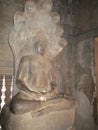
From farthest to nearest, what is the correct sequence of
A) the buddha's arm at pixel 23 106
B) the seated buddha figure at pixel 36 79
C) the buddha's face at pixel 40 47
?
the buddha's face at pixel 40 47 → the seated buddha figure at pixel 36 79 → the buddha's arm at pixel 23 106

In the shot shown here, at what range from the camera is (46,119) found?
262 centimetres

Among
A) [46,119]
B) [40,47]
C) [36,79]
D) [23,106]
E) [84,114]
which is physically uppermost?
[40,47]

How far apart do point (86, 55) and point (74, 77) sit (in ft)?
1.66

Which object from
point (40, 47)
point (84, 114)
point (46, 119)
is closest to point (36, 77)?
point (40, 47)

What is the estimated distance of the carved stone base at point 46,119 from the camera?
2.55m

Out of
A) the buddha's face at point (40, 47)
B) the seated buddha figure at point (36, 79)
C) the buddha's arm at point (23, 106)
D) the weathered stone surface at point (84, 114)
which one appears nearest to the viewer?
the buddha's arm at point (23, 106)

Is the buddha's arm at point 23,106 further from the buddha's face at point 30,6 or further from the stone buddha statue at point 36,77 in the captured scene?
the buddha's face at point 30,6

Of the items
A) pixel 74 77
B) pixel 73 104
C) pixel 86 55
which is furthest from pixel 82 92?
pixel 73 104

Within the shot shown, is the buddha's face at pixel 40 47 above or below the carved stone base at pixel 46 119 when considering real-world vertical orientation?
above

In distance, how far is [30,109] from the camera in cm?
253

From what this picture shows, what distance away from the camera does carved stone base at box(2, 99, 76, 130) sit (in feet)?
8.38

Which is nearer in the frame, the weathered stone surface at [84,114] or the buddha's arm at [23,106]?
the buddha's arm at [23,106]

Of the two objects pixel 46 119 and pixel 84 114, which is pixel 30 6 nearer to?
pixel 46 119

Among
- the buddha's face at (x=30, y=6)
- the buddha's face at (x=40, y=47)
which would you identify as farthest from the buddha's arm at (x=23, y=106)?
the buddha's face at (x=30, y=6)
